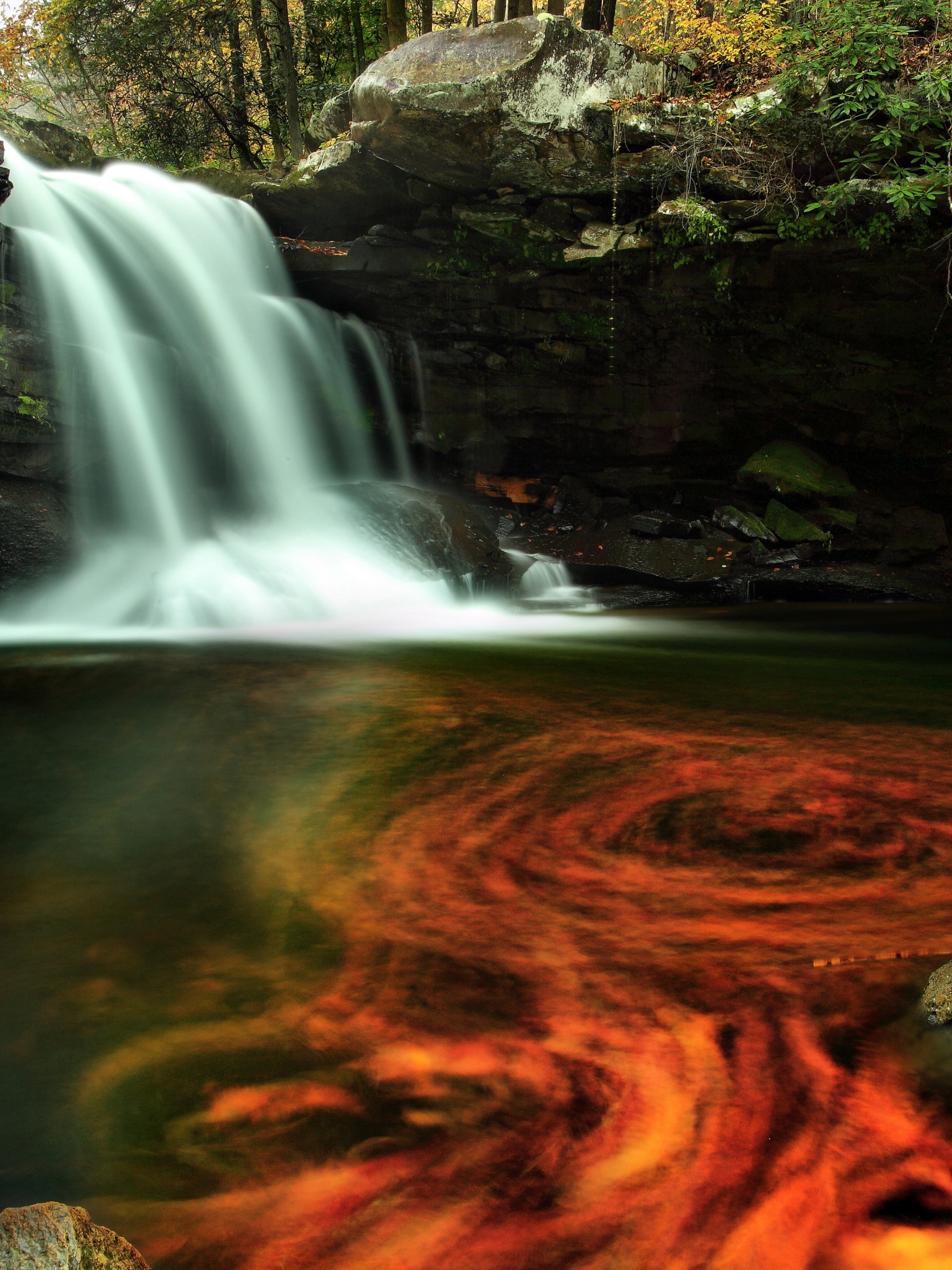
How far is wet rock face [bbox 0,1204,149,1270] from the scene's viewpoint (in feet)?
3.82

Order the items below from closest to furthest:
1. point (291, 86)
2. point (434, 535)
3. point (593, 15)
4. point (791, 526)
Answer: point (434, 535)
point (791, 526)
point (593, 15)
point (291, 86)

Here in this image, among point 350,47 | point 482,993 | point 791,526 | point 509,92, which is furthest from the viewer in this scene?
point 350,47

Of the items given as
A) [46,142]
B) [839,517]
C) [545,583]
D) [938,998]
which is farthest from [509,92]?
[938,998]

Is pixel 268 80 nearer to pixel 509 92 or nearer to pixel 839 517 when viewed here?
pixel 509 92

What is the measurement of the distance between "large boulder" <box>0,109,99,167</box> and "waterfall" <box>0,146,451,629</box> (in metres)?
2.70

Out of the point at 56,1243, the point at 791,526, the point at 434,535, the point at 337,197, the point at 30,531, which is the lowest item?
the point at 56,1243

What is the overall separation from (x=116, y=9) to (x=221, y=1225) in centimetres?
1969

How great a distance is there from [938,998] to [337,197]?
36.6 feet

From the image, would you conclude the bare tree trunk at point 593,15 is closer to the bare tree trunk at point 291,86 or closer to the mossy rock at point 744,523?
the bare tree trunk at point 291,86

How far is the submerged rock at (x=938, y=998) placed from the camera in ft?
6.66

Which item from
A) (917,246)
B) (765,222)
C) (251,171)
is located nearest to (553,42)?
(765,222)

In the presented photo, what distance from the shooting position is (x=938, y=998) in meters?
2.07

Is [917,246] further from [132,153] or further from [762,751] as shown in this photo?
[132,153]

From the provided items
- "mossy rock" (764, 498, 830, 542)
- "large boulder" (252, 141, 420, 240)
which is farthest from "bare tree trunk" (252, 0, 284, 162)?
"mossy rock" (764, 498, 830, 542)
